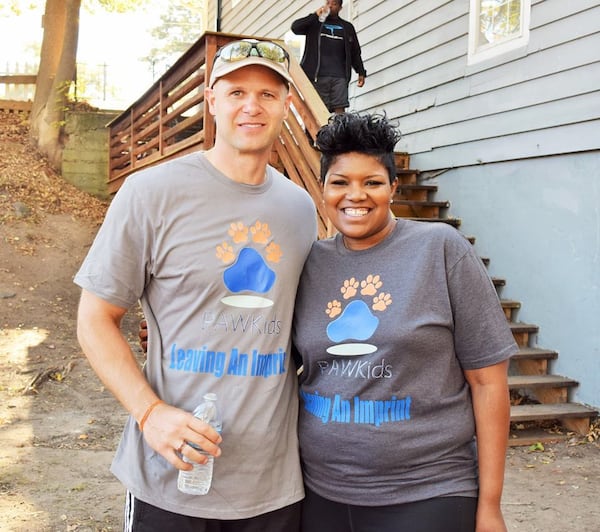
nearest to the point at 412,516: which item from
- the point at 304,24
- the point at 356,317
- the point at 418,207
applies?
the point at 356,317

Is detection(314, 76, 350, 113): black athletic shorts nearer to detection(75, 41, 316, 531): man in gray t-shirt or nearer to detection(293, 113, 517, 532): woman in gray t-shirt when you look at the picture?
detection(75, 41, 316, 531): man in gray t-shirt

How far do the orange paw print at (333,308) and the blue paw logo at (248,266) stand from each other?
0.58 ft

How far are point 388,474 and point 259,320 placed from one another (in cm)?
57

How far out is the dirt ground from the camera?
14.5 feet

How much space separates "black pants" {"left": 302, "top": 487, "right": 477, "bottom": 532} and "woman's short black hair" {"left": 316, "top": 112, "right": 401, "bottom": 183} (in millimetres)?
996

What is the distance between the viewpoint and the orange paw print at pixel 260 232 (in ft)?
7.11

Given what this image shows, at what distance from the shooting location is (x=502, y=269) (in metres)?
7.43

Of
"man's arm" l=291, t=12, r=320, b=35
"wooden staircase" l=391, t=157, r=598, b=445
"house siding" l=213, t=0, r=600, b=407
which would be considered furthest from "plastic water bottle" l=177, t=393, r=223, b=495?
"man's arm" l=291, t=12, r=320, b=35

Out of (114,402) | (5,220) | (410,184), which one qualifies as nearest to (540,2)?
(410,184)

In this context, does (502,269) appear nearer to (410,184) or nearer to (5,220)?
(410,184)

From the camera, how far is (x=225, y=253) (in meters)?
2.11

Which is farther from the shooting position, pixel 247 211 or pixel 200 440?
pixel 247 211

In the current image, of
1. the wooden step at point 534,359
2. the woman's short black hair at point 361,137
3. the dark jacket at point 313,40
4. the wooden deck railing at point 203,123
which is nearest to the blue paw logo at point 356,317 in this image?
the woman's short black hair at point 361,137

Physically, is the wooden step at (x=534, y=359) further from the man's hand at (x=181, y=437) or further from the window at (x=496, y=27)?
the man's hand at (x=181, y=437)
